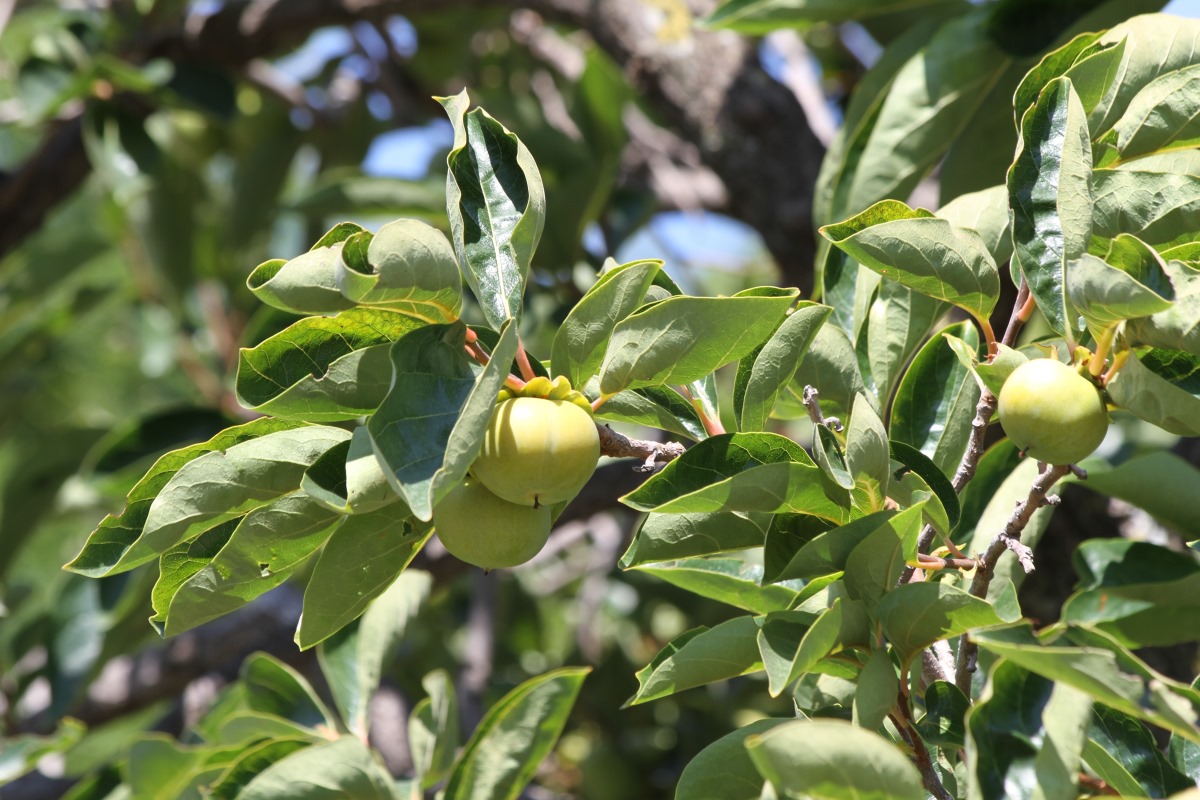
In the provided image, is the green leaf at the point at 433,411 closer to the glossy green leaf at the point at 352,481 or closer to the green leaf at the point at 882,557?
the glossy green leaf at the point at 352,481

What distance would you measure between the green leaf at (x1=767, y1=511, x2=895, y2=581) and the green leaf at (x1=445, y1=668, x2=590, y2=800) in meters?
0.20

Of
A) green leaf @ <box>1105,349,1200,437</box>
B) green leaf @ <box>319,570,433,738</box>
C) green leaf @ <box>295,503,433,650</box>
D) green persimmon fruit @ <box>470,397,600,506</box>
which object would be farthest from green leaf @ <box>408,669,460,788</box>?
green leaf @ <box>1105,349,1200,437</box>

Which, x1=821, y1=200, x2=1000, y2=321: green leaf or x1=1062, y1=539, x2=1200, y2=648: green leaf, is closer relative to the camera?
x1=821, y1=200, x2=1000, y2=321: green leaf

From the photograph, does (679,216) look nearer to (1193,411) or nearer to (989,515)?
(989,515)

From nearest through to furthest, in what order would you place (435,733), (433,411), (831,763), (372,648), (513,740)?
(831,763), (433,411), (513,740), (435,733), (372,648)

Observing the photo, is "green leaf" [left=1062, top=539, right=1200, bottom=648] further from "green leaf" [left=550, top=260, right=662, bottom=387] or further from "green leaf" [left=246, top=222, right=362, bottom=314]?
"green leaf" [left=246, top=222, right=362, bottom=314]

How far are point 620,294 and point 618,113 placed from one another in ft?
4.35

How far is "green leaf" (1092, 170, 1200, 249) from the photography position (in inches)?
28.4

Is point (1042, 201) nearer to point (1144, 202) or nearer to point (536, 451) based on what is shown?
point (1144, 202)

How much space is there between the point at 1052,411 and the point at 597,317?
0.28 m

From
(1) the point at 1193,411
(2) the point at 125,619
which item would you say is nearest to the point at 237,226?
(2) the point at 125,619

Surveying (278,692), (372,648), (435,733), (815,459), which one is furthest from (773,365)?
(278,692)

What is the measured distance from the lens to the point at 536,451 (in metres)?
0.66

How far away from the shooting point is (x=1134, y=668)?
2.14 feet
